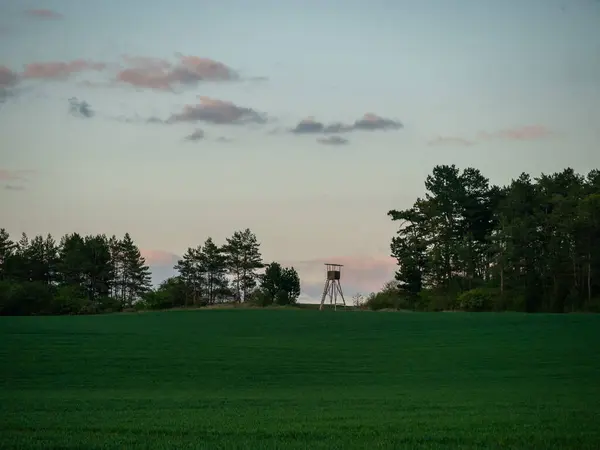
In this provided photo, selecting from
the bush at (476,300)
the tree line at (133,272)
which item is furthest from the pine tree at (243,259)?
the bush at (476,300)

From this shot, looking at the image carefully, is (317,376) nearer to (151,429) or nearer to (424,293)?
(151,429)

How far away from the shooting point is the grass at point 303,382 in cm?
1548

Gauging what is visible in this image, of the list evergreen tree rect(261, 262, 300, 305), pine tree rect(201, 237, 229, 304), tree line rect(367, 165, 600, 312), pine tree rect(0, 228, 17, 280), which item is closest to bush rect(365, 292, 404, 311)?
tree line rect(367, 165, 600, 312)

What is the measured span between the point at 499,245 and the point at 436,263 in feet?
26.3

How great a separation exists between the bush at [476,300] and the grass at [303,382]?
1234cm

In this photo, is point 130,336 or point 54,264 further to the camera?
point 54,264

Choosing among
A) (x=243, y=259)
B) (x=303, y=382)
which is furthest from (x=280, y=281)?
(x=303, y=382)

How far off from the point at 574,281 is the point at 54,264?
59223 millimetres

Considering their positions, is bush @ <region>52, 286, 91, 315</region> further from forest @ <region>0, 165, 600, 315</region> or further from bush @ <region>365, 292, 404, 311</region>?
bush @ <region>365, 292, 404, 311</region>

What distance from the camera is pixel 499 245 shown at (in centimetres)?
8031

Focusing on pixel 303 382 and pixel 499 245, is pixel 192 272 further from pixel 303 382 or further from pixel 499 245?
pixel 303 382

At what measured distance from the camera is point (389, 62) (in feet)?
163

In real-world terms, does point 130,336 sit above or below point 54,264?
below

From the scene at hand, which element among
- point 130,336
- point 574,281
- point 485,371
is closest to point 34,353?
point 130,336
